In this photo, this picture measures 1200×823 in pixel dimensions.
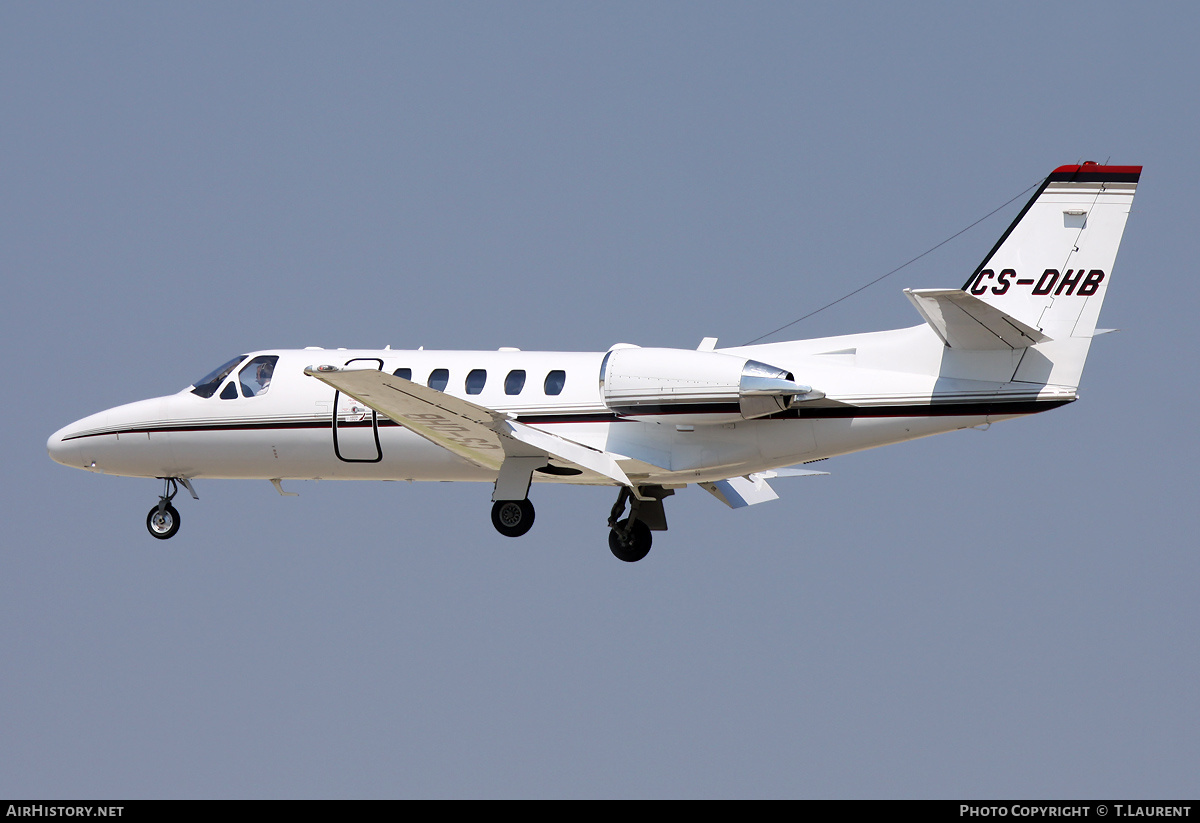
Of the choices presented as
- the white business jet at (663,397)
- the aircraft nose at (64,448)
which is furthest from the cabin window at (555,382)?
the aircraft nose at (64,448)

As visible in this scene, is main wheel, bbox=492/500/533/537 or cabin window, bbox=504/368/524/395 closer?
main wheel, bbox=492/500/533/537

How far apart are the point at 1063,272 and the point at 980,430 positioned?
2343 millimetres

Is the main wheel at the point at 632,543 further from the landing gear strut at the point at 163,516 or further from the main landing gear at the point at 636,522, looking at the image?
the landing gear strut at the point at 163,516

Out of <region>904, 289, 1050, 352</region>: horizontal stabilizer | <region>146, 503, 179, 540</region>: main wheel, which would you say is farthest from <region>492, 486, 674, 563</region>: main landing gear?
<region>146, 503, 179, 540</region>: main wheel

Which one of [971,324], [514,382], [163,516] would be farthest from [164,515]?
[971,324]

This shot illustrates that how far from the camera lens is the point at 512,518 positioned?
23.1 metres

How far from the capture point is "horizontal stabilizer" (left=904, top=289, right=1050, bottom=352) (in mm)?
20609

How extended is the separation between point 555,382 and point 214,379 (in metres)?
5.64

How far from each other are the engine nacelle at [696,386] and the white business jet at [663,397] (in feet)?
0.08

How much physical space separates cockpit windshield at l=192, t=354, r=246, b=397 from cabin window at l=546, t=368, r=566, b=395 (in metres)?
5.13

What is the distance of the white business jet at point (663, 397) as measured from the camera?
21.6 metres

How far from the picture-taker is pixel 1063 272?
21.9 metres

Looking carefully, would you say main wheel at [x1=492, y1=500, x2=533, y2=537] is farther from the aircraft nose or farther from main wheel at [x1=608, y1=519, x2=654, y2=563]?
the aircraft nose

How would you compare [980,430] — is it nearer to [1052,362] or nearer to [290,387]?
[1052,362]
